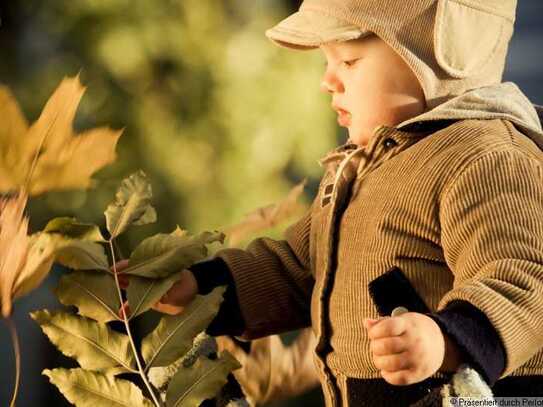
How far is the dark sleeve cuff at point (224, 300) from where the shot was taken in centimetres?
94

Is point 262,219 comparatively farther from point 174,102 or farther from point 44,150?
point 44,150

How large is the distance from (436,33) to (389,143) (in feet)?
0.33

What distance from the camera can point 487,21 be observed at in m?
0.86

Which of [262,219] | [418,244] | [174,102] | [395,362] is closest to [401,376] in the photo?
[395,362]

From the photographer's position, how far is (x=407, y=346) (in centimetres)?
67

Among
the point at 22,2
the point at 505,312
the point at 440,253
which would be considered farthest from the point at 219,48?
the point at 505,312

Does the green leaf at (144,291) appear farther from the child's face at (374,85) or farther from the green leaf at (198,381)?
the child's face at (374,85)

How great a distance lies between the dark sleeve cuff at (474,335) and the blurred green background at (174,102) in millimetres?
579

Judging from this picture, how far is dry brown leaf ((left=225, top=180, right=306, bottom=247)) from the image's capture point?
1148 millimetres

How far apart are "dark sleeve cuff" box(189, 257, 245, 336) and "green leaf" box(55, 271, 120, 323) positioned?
0.11 m

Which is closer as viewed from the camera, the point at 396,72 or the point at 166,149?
the point at 396,72

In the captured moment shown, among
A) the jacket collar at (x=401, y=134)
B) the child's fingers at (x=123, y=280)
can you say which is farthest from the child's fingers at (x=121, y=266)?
the jacket collar at (x=401, y=134)

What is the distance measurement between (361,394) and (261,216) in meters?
0.37

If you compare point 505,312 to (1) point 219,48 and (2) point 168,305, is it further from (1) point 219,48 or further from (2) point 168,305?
(1) point 219,48
